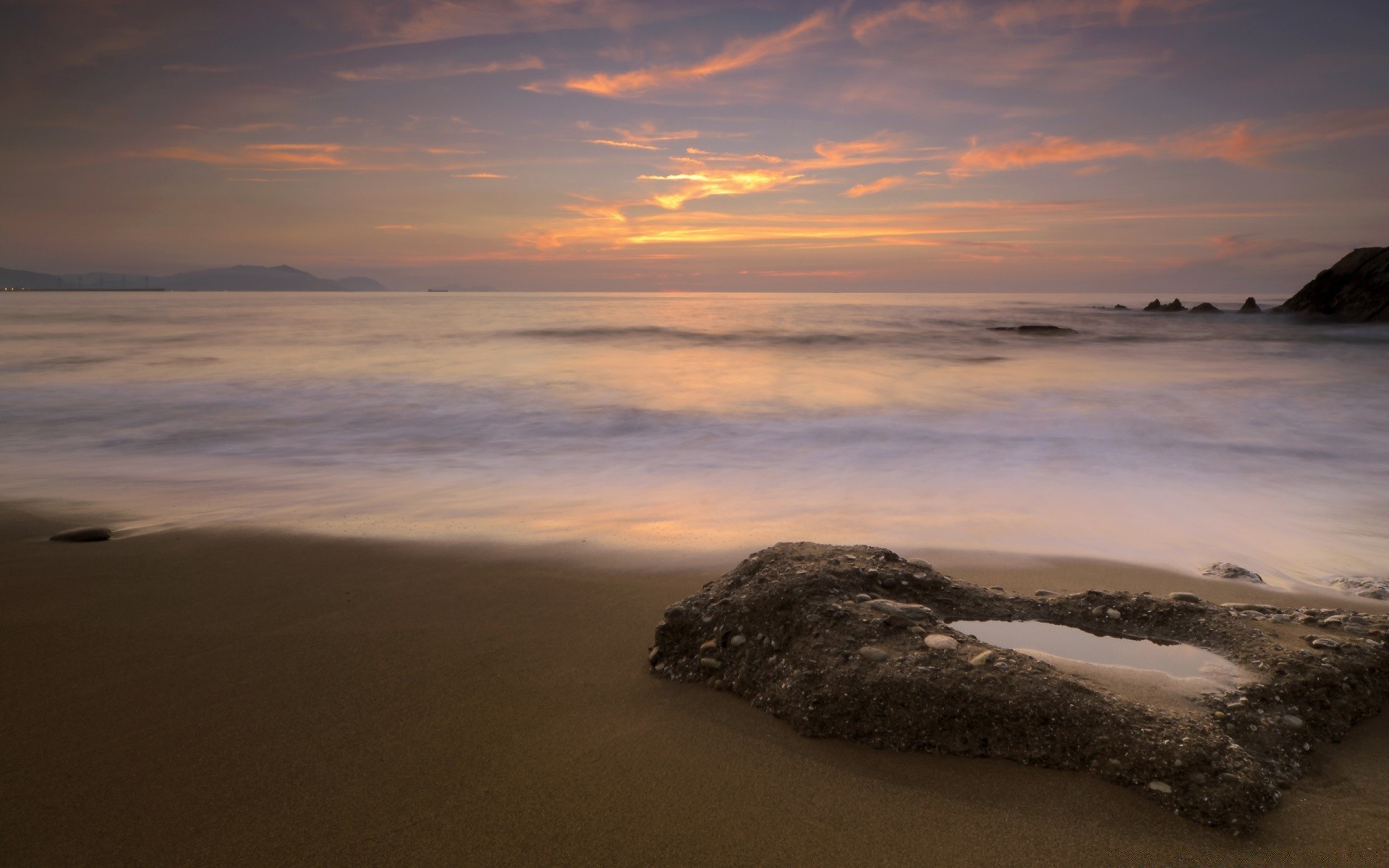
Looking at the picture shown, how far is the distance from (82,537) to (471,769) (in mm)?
3128

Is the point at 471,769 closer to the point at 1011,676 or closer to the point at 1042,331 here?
the point at 1011,676

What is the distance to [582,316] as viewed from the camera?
36.5 m

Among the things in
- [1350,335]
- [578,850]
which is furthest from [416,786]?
[1350,335]

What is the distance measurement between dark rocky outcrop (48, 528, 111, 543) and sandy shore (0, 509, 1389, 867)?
101 centimetres

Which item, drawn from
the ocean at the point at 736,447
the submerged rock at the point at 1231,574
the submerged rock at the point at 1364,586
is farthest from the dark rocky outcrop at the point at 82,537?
the submerged rock at the point at 1364,586

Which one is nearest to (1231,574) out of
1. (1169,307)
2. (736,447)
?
(736,447)

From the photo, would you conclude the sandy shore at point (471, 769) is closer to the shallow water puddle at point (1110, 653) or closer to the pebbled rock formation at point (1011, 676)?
the pebbled rock formation at point (1011, 676)

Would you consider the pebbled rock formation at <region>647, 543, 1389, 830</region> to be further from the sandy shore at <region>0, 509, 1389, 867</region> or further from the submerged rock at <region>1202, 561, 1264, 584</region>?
the submerged rock at <region>1202, 561, 1264, 584</region>

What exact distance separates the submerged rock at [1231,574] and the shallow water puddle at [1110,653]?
1346 millimetres

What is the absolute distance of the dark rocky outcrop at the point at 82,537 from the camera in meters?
3.81

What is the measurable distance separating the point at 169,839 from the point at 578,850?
90 cm

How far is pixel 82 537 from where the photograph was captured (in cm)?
383

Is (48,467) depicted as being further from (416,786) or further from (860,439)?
(860,439)

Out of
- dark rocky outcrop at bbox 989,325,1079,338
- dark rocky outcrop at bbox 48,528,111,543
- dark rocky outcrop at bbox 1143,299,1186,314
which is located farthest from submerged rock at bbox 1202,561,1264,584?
dark rocky outcrop at bbox 1143,299,1186,314
